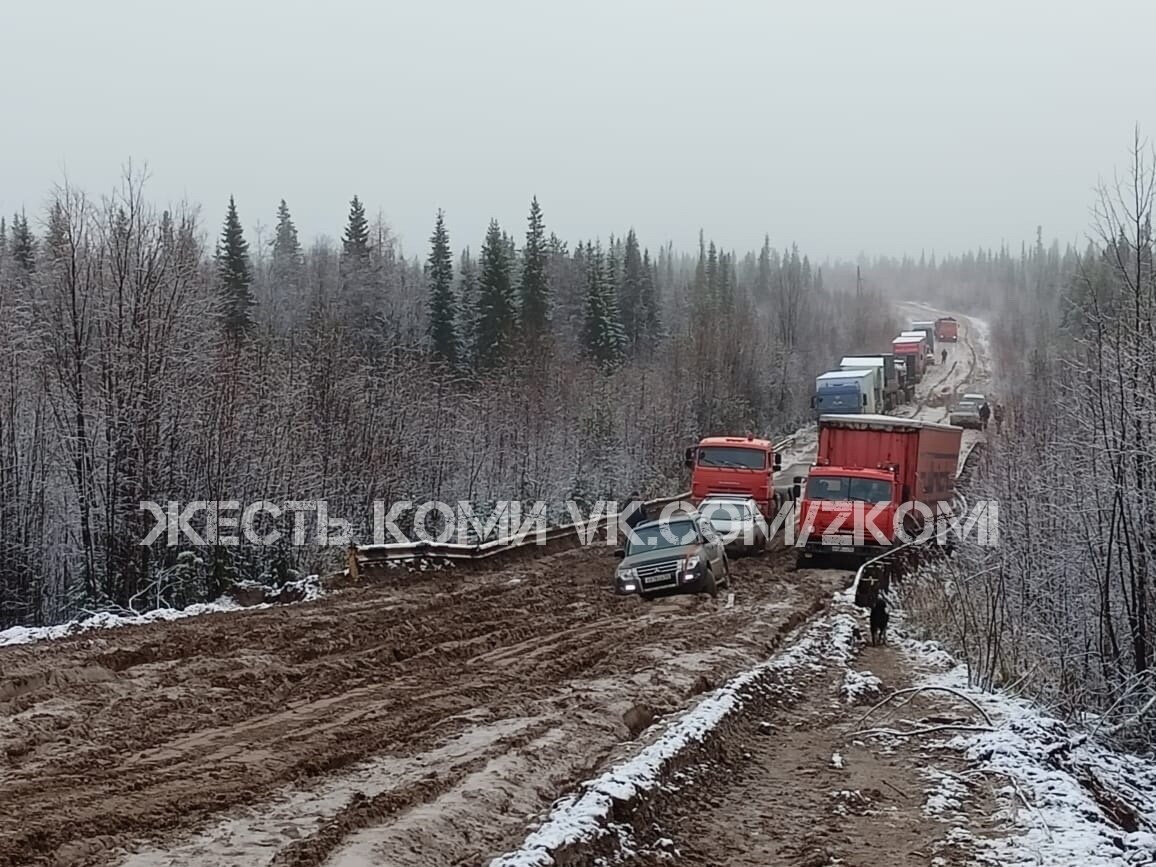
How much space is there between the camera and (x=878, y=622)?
1792cm

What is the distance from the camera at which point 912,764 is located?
34.7ft

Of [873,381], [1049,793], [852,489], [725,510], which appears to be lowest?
[1049,793]

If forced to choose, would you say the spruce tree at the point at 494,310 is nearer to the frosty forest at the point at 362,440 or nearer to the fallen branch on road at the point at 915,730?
the frosty forest at the point at 362,440

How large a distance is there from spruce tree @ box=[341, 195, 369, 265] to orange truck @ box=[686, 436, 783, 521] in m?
59.2

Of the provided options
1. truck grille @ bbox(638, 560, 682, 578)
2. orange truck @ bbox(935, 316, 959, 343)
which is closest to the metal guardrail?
truck grille @ bbox(638, 560, 682, 578)

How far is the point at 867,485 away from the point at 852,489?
0.39m

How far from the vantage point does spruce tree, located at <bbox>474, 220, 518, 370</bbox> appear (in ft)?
227

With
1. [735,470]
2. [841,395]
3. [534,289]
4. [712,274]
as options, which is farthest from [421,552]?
[712,274]

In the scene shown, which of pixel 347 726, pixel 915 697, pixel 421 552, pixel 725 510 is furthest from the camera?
pixel 725 510

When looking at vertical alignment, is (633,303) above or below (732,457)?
above

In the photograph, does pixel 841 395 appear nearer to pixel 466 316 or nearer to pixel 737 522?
pixel 737 522

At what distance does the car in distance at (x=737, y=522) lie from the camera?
28.2 meters

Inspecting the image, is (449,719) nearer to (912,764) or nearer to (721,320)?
(912,764)

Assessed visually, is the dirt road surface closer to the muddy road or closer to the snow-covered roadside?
the muddy road
